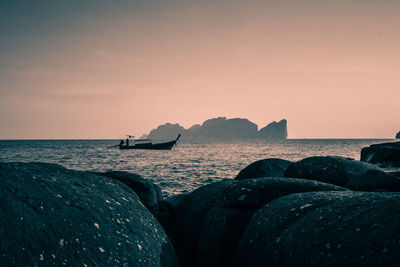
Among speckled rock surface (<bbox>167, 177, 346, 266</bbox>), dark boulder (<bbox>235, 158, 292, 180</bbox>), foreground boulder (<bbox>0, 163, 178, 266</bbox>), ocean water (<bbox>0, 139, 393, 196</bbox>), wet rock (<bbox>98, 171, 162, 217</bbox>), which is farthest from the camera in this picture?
ocean water (<bbox>0, 139, 393, 196</bbox>)

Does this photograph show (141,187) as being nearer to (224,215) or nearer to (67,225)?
(224,215)

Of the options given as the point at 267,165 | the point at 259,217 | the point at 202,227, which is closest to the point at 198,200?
the point at 202,227

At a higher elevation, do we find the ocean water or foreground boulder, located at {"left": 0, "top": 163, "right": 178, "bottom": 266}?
foreground boulder, located at {"left": 0, "top": 163, "right": 178, "bottom": 266}

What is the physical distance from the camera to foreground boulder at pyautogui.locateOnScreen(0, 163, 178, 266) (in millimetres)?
1659

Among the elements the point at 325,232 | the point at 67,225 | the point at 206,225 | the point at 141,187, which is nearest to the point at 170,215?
the point at 141,187

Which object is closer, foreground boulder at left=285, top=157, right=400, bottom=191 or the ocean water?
foreground boulder at left=285, top=157, right=400, bottom=191

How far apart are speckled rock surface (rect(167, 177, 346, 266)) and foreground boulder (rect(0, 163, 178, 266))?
2.46 feet

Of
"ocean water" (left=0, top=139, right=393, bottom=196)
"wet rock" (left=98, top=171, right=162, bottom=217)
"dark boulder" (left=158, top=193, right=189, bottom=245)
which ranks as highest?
"wet rock" (left=98, top=171, right=162, bottom=217)

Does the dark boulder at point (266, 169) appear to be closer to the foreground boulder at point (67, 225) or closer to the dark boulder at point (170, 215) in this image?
the dark boulder at point (170, 215)

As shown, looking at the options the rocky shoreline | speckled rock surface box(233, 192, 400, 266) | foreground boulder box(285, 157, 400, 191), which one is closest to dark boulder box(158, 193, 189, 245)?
the rocky shoreline

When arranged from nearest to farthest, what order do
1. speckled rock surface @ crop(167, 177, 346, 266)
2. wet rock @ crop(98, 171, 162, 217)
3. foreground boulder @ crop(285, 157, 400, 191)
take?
1. speckled rock surface @ crop(167, 177, 346, 266)
2. wet rock @ crop(98, 171, 162, 217)
3. foreground boulder @ crop(285, 157, 400, 191)

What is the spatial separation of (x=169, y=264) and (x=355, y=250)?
1.61 m

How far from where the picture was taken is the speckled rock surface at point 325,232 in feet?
5.50

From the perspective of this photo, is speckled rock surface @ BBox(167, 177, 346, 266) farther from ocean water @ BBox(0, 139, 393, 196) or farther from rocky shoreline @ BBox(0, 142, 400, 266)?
ocean water @ BBox(0, 139, 393, 196)
